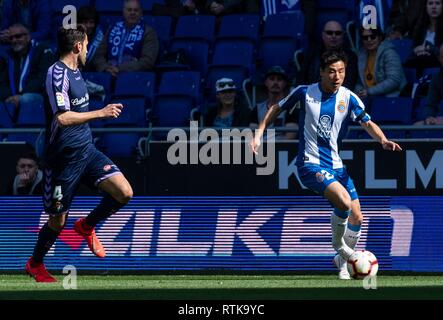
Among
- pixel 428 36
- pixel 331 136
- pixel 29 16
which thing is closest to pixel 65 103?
pixel 331 136

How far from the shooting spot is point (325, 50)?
1557cm

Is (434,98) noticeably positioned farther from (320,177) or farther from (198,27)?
(198,27)

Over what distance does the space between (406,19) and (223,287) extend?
21.4ft

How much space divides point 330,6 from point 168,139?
379 cm

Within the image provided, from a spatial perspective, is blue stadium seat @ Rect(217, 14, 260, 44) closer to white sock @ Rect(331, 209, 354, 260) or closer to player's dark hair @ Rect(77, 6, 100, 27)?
player's dark hair @ Rect(77, 6, 100, 27)

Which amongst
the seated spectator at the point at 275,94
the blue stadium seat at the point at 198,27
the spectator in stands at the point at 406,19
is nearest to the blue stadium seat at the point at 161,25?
the blue stadium seat at the point at 198,27

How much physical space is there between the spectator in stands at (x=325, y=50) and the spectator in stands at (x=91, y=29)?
2.86 m

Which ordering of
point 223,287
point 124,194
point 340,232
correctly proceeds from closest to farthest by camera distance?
1. point 223,287
2. point 124,194
3. point 340,232

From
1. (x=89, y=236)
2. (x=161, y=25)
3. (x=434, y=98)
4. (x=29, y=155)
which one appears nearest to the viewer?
(x=89, y=236)

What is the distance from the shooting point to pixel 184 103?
1594cm

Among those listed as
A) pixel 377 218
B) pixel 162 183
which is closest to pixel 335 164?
pixel 377 218

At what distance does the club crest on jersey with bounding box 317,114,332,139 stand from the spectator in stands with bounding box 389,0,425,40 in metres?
4.11

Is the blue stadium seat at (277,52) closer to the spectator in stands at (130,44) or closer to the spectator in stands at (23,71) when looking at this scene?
the spectator in stands at (130,44)

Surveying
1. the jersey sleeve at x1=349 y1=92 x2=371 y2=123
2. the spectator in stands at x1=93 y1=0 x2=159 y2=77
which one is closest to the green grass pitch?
the jersey sleeve at x1=349 y1=92 x2=371 y2=123
